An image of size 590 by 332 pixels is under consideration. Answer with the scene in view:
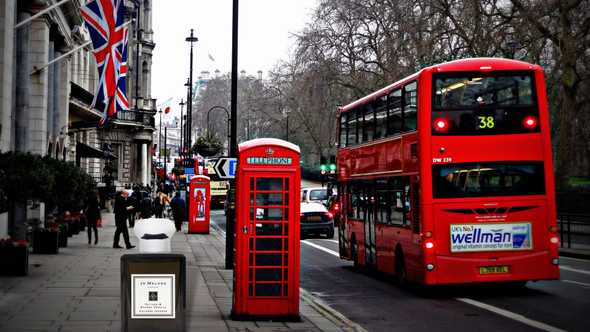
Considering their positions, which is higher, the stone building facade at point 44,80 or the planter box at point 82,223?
the stone building facade at point 44,80

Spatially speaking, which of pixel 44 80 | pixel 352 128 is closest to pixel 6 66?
pixel 44 80

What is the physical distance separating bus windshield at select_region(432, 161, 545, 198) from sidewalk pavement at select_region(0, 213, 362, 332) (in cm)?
304

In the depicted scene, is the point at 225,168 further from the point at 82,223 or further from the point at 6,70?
the point at 82,223

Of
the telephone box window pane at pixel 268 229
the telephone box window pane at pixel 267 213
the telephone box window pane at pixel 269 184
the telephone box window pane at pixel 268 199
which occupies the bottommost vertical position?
the telephone box window pane at pixel 268 229

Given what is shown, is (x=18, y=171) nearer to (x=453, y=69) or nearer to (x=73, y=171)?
(x=73, y=171)

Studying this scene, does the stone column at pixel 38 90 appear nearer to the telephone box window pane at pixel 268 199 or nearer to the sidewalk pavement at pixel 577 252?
the sidewalk pavement at pixel 577 252

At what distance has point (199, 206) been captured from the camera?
3953 cm

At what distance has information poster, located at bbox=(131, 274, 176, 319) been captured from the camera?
8.80 meters

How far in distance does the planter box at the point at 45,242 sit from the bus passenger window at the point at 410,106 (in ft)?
38.4

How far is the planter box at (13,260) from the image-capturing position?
17594 mm

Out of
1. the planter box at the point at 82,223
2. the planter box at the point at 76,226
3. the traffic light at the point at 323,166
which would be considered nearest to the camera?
the planter box at the point at 76,226

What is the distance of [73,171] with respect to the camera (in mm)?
24016

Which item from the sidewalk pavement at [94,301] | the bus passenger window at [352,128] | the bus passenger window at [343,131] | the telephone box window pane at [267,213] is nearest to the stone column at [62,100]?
the sidewalk pavement at [94,301]

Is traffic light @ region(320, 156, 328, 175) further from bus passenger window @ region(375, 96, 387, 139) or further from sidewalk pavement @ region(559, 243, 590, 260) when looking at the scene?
bus passenger window @ region(375, 96, 387, 139)
